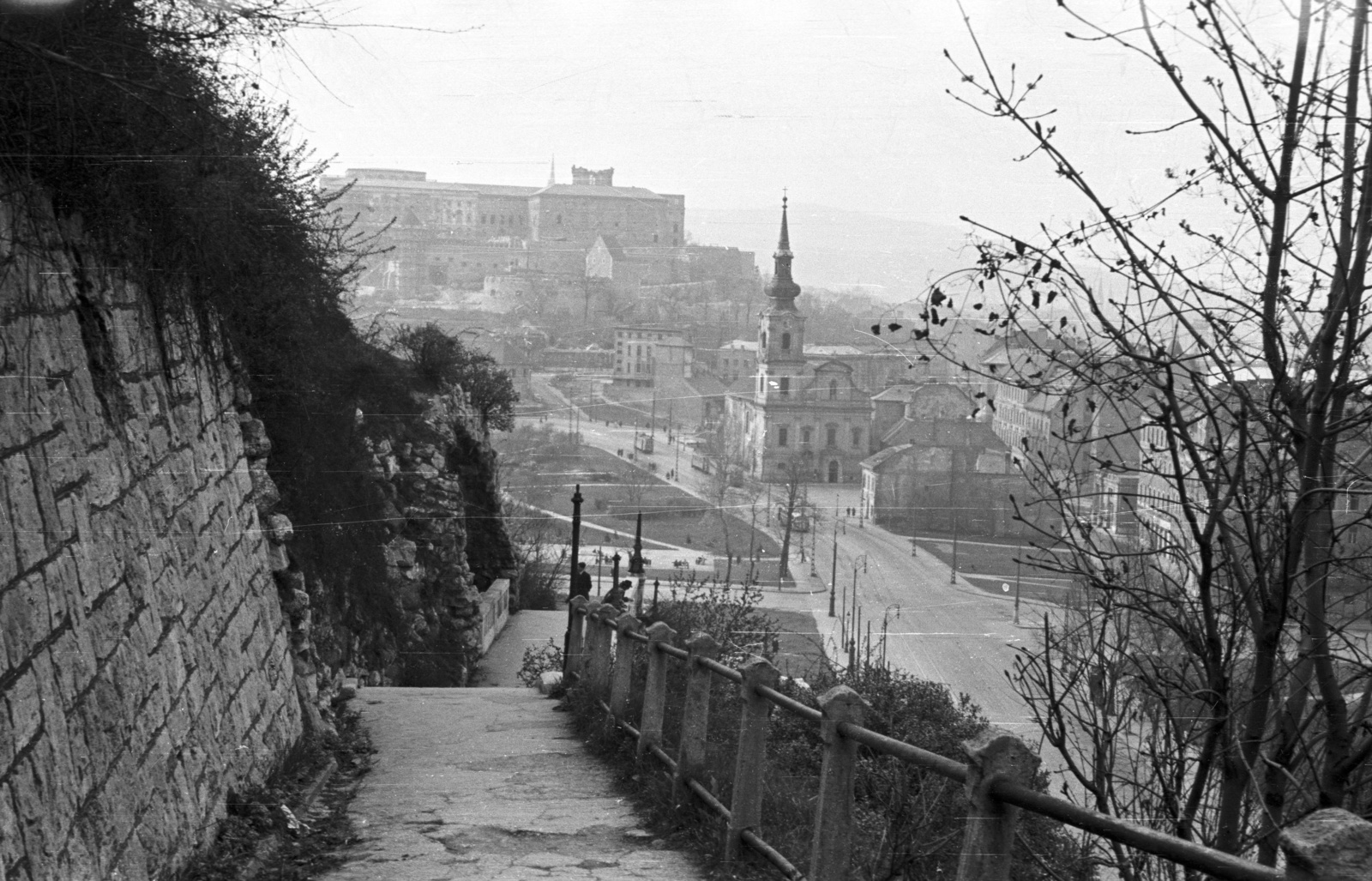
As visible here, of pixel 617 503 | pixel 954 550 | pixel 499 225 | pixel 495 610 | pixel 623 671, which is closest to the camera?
pixel 623 671

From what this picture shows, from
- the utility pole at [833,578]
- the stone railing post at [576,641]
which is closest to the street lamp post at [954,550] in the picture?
the utility pole at [833,578]

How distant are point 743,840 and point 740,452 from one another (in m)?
42.6

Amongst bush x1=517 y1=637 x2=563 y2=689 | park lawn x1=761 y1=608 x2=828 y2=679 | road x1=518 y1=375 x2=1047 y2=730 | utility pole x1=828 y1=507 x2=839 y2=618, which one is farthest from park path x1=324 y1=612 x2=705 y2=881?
utility pole x1=828 y1=507 x2=839 y2=618

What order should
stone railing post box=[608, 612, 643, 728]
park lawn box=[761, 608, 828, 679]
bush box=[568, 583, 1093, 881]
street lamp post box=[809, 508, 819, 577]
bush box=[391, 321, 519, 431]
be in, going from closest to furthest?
1. bush box=[568, 583, 1093, 881]
2. stone railing post box=[608, 612, 643, 728]
3. bush box=[391, 321, 519, 431]
4. park lawn box=[761, 608, 828, 679]
5. street lamp post box=[809, 508, 819, 577]

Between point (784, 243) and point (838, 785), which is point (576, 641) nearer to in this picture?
point (838, 785)

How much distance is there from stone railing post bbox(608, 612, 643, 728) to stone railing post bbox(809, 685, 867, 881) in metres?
4.01

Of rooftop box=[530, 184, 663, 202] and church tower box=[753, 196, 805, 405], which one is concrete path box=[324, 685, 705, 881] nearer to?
Answer: church tower box=[753, 196, 805, 405]

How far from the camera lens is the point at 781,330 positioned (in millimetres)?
53875

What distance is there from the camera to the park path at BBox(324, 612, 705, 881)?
5957 millimetres

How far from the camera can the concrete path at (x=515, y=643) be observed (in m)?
18.6

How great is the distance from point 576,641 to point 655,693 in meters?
4.38

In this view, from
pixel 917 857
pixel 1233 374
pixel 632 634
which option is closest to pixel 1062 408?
pixel 1233 374

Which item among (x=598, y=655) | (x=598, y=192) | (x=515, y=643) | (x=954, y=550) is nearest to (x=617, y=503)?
(x=954, y=550)

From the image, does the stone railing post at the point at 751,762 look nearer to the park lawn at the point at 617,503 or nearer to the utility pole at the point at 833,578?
the utility pole at the point at 833,578
